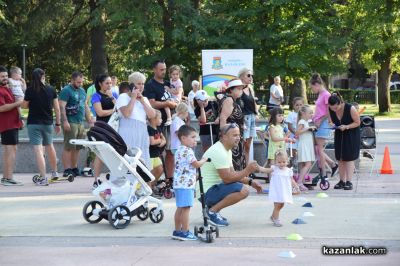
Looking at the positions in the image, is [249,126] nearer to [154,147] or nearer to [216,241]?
[154,147]

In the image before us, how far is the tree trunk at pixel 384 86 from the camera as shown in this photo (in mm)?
40906

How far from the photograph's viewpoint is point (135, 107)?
11.1 metres

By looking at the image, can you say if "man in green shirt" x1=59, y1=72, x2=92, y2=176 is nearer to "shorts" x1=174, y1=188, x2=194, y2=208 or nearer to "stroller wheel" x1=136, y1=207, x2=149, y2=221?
"stroller wheel" x1=136, y1=207, x2=149, y2=221

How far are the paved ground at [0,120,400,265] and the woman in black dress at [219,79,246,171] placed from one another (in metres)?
0.60

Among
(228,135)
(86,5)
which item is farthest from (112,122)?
(86,5)

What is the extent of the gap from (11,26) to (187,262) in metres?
32.0

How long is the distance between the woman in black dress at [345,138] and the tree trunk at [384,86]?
29504mm

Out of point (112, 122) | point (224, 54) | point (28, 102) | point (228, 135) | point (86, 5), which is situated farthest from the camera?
point (86, 5)

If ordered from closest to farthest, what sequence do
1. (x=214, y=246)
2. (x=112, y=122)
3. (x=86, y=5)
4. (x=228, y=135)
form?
(x=214, y=246) → (x=228, y=135) → (x=112, y=122) → (x=86, y=5)

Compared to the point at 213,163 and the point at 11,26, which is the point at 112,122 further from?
the point at 11,26

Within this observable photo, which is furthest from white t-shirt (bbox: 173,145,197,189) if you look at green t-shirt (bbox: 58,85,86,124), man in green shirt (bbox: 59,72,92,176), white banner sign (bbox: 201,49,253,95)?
white banner sign (bbox: 201,49,253,95)

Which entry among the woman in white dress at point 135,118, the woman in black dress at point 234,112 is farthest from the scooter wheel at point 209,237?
the woman in black dress at point 234,112

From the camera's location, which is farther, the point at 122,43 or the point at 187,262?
the point at 122,43

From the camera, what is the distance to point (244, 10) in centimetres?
3047
